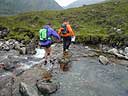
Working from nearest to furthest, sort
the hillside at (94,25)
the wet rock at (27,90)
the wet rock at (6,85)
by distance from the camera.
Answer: the wet rock at (27,90)
the wet rock at (6,85)
the hillside at (94,25)

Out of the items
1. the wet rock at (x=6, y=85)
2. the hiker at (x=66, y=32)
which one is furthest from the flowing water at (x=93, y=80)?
the wet rock at (x=6, y=85)

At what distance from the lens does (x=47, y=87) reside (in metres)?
13.9

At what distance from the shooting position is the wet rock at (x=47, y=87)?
45.3ft

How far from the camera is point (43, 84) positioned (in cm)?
1416

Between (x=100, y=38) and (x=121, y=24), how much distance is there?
9.40 metres

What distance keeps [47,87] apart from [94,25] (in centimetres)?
3091

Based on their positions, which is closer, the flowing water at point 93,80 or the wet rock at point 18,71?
the flowing water at point 93,80

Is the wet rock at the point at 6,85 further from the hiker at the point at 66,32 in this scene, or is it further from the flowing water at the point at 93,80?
the hiker at the point at 66,32

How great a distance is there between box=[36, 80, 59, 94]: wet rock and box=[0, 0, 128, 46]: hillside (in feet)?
49.5

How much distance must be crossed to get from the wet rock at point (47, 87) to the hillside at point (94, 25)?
594 inches

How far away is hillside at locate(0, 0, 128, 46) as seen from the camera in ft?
101

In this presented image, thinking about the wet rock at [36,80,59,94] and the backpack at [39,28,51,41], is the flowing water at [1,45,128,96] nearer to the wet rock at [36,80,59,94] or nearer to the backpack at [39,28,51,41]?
the wet rock at [36,80,59,94]

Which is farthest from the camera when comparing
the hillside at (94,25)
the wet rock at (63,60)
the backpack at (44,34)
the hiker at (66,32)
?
the hillside at (94,25)

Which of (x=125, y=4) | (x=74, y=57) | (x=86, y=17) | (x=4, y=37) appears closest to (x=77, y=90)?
(x=74, y=57)
